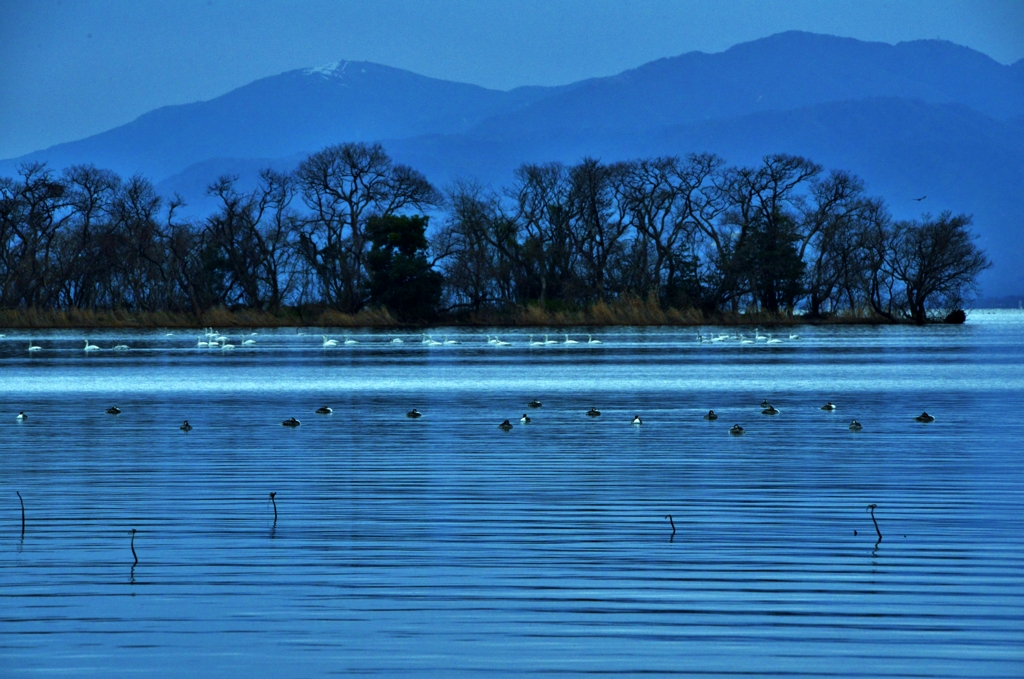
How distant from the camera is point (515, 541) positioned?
10.8m

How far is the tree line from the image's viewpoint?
2926 inches

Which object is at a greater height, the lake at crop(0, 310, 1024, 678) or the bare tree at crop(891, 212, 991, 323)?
the bare tree at crop(891, 212, 991, 323)

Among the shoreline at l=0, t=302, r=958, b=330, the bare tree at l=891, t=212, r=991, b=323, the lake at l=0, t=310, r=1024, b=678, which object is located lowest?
the lake at l=0, t=310, r=1024, b=678

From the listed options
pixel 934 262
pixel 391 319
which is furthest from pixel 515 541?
pixel 934 262

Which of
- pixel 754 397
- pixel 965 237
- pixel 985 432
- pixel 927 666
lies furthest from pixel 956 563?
pixel 965 237

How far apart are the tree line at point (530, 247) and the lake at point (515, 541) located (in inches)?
1911

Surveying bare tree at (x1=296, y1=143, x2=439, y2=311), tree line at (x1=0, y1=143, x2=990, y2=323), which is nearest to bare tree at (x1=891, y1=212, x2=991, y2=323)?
tree line at (x1=0, y1=143, x2=990, y2=323)

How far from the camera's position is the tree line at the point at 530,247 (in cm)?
7431

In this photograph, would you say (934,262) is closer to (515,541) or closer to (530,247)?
(530,247)

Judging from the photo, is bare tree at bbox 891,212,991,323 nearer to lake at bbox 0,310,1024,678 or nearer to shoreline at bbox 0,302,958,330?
shoreline at bbox 0,302,958,330

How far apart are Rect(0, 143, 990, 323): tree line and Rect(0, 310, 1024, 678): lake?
48551 millimetres

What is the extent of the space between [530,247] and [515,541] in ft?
214

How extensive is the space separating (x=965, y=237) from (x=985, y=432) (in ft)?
197

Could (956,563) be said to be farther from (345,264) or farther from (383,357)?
(345,264)
